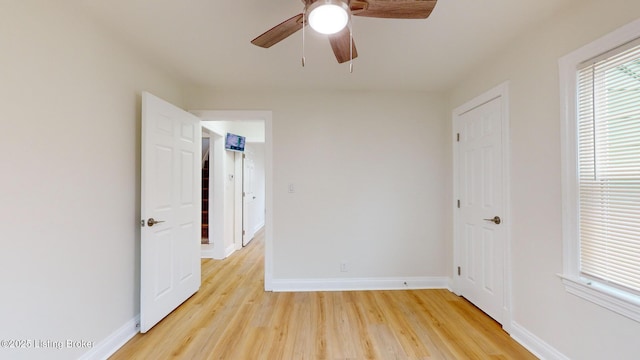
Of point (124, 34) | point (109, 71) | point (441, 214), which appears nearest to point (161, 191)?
point (109, 71)

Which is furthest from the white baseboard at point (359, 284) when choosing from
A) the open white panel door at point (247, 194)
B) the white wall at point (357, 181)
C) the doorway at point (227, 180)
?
the open white panel door at point (247, 194)

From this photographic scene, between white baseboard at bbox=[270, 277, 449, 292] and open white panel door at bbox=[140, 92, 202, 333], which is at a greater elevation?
open white panel door at bbox=[140, 92, 202, 333]

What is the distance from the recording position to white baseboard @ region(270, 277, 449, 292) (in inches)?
118

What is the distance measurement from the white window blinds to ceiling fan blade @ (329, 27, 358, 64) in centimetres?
140

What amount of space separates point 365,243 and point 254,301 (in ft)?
4.52

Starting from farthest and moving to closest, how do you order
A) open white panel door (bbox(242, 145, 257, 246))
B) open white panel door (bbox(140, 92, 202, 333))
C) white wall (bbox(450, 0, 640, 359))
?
open white panel door (bbox(242, 145, 257, 246)) → open white panel door (bbox(140, 92, 202, 333)) → white wall (bbox(450, 0, 640, 359))

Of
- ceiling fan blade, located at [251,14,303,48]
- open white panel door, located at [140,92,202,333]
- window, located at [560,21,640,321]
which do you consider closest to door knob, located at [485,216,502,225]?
window, located at [560,21,640,321]

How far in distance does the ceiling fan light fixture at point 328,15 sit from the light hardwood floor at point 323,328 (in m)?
2.06

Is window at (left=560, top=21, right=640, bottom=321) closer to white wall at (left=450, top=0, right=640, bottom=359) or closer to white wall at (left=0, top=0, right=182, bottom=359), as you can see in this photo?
white wall at (left=450, top=0, right=640, bottom=359)

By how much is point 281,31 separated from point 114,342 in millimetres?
2436

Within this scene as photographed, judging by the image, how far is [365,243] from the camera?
10.1 feet

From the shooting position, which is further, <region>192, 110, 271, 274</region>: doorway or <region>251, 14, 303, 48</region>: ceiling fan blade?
<region>192, 110, 271, 274</region>: doorway

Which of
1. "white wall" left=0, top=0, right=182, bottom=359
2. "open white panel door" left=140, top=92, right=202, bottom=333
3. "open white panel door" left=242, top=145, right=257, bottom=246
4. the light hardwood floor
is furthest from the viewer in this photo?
"open white panel door" left=242, top=145, right=257, bottom=246

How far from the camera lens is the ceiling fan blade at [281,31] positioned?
4.42 feet
